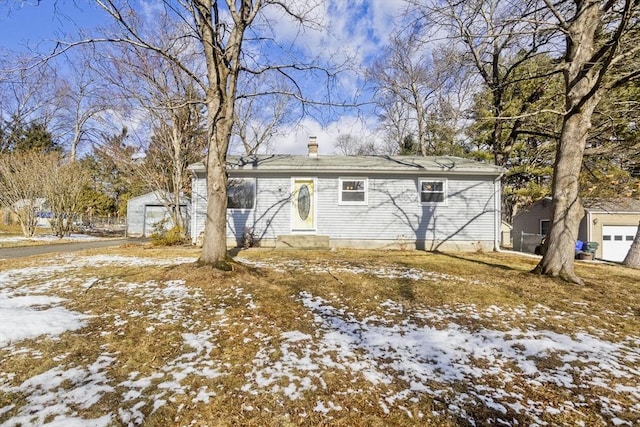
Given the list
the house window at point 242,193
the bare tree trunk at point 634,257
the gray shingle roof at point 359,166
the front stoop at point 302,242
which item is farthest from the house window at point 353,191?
the bare tree trunk at point 634,257

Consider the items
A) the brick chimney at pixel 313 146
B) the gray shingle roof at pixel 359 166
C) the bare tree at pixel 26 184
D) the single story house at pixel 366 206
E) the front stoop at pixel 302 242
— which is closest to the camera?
the front stoop at pixel 302 242

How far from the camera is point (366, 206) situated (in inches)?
449

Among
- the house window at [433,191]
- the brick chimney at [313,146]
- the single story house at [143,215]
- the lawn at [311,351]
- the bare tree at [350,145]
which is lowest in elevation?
the lawn at [311,351]

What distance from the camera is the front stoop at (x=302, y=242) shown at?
10.8 meters

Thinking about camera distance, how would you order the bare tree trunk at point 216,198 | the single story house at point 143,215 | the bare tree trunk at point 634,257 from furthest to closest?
the single story house at point 143,215 < the bare tree trunk at point 634,257 < the bare tree trunk at point 216,198

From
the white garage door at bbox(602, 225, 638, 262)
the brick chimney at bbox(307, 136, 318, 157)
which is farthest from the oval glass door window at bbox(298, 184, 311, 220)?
the white garage door at bbox(602, 225, 638, 262)

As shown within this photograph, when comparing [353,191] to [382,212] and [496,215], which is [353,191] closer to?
[382,212]

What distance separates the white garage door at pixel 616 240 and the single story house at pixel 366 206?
398 inches

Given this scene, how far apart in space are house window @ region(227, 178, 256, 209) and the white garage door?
18200mm

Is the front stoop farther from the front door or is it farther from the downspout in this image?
the downspout

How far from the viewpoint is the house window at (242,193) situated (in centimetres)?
1134

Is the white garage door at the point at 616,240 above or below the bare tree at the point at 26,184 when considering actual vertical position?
below

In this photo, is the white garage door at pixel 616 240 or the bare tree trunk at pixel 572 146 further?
the white garage door at pixel 616 240

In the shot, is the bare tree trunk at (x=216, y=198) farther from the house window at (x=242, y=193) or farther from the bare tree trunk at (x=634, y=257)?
the bare tree trunk at (x=634, y=257)
